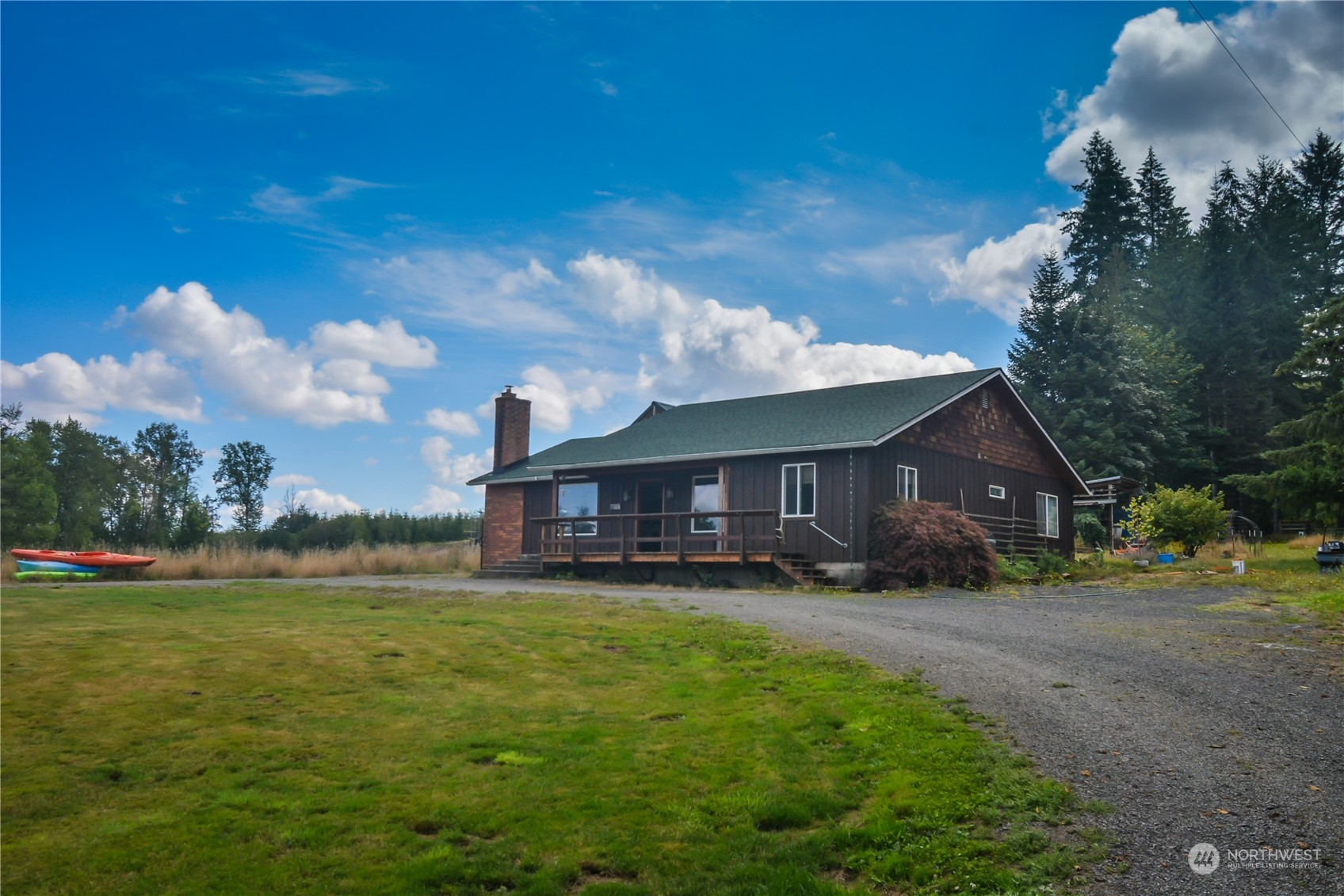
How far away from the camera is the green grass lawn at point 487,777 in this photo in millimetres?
4918

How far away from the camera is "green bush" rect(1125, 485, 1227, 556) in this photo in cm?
2838

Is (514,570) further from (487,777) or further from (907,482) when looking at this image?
(487,777)

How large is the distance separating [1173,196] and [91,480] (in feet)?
230

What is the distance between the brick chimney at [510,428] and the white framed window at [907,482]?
16.1 meters

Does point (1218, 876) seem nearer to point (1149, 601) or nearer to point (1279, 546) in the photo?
point (1149, 601)

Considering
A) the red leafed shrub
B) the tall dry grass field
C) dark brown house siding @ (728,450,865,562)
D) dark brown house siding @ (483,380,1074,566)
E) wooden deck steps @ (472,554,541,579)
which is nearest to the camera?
the red leafed shrub

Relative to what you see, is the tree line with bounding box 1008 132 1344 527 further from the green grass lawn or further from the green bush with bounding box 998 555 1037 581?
the green grass lawn

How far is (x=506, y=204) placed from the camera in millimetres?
23203

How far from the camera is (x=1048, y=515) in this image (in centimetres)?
3058

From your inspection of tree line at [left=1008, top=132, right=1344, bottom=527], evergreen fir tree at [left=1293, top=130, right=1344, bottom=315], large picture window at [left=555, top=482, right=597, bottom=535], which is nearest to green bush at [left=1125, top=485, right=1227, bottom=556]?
tree line at [left=1008, top=132, right=1344, bottom=527]

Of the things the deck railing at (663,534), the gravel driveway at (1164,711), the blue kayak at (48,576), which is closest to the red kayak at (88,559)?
the blue kayak at (48,576)

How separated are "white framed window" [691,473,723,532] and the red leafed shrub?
195 inches

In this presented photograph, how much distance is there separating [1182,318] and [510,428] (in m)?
40.4

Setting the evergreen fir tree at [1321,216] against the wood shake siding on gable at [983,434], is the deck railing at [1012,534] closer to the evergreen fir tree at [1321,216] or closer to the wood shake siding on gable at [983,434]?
the wood shake siding on gable at [983,434]
